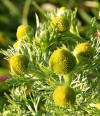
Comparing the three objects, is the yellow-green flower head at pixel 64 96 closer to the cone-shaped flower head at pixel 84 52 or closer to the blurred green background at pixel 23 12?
the cone-shaped flower head at pixel 84 52

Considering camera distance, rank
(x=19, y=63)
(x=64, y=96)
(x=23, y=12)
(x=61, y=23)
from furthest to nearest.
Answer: (x=23, y=12), (x=61, y=23), (x=19, y=63), (x=64, y=96)

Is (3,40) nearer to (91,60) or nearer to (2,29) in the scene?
(2,29)

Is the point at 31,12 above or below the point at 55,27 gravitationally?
above

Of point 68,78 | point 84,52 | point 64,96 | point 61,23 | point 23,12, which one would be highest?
point 23,12

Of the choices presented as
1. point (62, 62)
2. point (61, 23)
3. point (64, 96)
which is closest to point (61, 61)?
point (62, 62)

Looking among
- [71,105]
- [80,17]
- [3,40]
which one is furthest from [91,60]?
[80,17]

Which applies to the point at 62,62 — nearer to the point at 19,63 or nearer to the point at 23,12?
the point at 19,63

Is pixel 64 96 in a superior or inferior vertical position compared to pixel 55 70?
inferior
